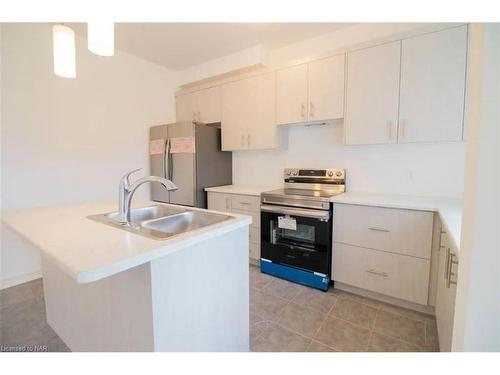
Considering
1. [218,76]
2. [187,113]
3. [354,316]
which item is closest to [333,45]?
[218,76]

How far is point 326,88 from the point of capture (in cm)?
237

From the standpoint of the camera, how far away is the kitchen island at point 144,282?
0.87 meters

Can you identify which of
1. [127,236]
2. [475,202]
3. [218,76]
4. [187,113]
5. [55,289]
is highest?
[218,76]

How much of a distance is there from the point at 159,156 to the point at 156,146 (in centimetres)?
15

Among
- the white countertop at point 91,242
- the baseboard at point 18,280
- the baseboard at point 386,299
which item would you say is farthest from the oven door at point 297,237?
the baseboard at point 18,280

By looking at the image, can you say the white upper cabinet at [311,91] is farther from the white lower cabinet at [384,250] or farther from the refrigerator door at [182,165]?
the refrigerator door at [182,165]

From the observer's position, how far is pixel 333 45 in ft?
8.61

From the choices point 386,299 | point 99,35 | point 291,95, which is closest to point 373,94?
point 291,95

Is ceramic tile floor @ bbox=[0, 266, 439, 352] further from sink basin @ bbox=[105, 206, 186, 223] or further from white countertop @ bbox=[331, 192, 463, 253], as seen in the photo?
sink basin @ bbox=[105, 206, 186, 223]

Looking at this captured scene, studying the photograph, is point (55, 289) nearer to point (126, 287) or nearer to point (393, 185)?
point (126, 287)

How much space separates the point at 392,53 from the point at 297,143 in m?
1.22

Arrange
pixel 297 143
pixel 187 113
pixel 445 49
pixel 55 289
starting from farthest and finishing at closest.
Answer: pixel 187 113, pixel 297 143, pixel 445 49, pixel 55 289

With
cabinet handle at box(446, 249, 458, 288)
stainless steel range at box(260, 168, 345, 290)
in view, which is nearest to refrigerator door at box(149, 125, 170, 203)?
stainless steel range at box(260, 168, 345, 290)

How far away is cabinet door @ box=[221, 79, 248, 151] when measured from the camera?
294 cm
